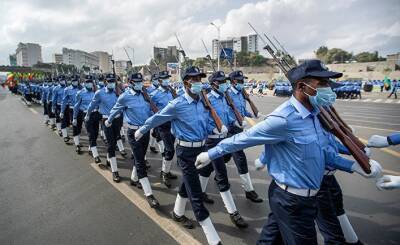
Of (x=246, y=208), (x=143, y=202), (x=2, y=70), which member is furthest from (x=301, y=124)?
(x=2, y=70)

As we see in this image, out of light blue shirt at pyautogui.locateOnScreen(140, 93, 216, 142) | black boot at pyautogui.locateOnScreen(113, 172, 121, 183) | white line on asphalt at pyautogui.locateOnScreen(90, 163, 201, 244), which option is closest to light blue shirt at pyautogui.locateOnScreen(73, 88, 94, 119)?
black boot at pyautogui.locateOnScreen(113, 172, 121, 183)

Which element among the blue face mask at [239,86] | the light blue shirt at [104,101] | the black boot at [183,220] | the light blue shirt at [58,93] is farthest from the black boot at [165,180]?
the light blue shirt at [58,93]

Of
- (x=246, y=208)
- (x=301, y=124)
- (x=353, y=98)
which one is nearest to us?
(x=301, y=124)

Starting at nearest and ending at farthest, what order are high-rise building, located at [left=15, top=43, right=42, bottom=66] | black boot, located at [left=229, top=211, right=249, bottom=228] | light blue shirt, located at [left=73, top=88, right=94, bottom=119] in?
black boot, located at [left=229, top=211, right=249, bottom=228]
light blue shirt, located at [left=73, top=88, right=94, bottom=119]
high-rise building, located at [left=15, top=43, right=42, bottom=66]

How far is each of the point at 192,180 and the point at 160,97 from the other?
3.92 metres

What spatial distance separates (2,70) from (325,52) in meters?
86.0

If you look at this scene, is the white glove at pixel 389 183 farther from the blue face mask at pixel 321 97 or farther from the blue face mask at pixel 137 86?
the blue face mask at pixel 137 86

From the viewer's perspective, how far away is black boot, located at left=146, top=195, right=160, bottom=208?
4855 millimetres

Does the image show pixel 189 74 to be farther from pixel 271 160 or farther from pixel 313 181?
pixel 313 181

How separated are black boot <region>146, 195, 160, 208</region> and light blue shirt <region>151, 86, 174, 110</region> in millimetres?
2786

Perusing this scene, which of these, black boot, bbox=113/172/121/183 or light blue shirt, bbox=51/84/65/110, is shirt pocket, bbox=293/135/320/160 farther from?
light blue shirt, bbox=51/84/65/110

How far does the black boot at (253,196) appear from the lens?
4.98 metres

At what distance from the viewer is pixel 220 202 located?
16.5 feet

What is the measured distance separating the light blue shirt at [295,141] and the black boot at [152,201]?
110 inches
